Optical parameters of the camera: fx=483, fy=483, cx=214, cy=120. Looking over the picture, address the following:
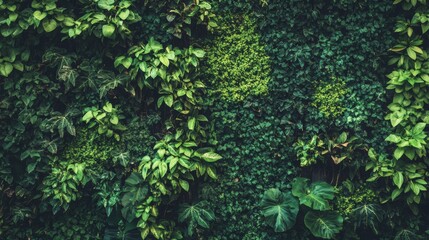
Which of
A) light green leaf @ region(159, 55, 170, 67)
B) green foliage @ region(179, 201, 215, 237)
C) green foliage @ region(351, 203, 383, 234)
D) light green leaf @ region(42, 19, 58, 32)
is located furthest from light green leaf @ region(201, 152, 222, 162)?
light green leaf @ region(42, 19, 58, 32)

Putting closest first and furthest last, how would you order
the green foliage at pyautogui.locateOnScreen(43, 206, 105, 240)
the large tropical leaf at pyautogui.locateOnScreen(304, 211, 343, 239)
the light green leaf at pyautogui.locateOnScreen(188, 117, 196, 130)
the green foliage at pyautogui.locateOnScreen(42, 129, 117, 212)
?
the large tropical leaf at pyautogui.locateOnScreen(304, 211, 343, 239), the light green leaf at pyautogui.locateOnScreen(188, 117, 196, 130), the green foliage at pyautogui.locateOnScreen(42, 129, 117, 212), the green foliage at pyautogui.locateOnScreen(43, 206, 105, 240)

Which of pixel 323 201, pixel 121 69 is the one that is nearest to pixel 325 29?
pixel 323 201

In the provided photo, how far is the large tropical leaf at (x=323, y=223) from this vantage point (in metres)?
4.98

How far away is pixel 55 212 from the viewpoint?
17.1ft

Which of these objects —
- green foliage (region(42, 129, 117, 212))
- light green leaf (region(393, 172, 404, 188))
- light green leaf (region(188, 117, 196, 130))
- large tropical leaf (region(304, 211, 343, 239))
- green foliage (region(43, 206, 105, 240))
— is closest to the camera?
light green leaf (region(393, 172, 404, 188))

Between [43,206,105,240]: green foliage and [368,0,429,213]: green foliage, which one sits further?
[43,206,105,240]: green foliage

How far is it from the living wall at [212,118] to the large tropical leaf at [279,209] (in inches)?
0.5

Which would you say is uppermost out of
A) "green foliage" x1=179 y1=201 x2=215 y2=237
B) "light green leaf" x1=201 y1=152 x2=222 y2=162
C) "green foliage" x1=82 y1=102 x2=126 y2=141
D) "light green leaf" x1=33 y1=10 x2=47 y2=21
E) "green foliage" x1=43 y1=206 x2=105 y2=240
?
"light green leaf" x1=33 y1=10 x2=47 y2=21

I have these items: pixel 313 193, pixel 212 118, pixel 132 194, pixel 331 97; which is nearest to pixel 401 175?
pixel 313 193

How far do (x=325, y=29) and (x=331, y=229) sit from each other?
211 centimetres

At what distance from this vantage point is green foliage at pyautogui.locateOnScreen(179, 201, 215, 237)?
512cm

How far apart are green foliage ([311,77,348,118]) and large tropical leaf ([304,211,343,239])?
106 centimetres

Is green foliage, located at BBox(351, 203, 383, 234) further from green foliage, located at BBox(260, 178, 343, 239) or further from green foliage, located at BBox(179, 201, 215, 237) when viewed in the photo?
green foliage, located at BBox(179, 201, 215, 237)

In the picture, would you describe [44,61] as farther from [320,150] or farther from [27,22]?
[320,150]
